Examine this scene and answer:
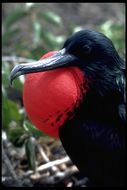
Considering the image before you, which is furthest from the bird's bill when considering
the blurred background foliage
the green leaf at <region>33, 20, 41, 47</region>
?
the green leaf at <region>33, 20, 41, 47</region>

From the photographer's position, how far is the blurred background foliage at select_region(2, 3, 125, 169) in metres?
2.61

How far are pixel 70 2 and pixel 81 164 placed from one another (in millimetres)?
2299

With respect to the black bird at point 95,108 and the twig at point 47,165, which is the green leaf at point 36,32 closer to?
the twig at point 47,165

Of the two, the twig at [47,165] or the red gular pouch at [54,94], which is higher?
the red gular pouch at [54,94]

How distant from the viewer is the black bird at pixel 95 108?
2.13 metres

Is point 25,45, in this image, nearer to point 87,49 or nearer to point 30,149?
point 30,149

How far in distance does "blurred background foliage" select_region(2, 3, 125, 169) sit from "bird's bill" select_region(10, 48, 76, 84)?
1.53ft

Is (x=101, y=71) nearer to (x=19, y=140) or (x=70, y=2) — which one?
(x=19, y=140)

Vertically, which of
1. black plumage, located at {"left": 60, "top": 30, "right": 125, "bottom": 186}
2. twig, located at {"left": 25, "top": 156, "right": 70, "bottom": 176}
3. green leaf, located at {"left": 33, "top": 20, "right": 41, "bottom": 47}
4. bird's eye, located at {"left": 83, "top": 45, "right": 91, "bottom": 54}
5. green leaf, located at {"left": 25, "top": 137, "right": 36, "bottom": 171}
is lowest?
twig, located at {"left": 25, "top": 156, "right": 70, "bottom": 176}

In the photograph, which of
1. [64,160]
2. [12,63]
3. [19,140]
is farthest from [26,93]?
[12,63]

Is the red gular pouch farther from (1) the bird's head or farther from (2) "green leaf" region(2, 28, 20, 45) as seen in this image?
(2) "green leaf" region(2, 28, 20, 45)

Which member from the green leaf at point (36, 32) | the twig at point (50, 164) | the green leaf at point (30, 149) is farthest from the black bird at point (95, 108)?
the green leaf at point (36, 32)

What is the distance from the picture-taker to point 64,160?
2750mm

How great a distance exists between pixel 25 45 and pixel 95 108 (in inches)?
61.5
